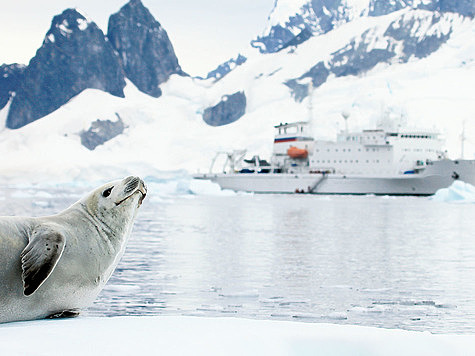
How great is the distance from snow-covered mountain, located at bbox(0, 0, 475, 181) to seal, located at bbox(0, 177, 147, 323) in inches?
2224

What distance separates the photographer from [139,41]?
131m

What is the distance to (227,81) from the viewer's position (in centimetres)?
10906

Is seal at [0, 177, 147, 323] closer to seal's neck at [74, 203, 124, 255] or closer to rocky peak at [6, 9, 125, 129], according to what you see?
seal's neck at [74, 203, 124, 255]

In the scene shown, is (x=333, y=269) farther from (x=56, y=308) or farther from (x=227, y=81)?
(x=227, y=81)

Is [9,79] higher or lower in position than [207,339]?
higher

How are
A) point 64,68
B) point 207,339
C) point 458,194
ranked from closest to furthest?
point 207,339
point 458,194
point 64,68

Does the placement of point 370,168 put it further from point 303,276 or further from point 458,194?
point 303,276

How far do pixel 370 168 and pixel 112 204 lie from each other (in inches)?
1619

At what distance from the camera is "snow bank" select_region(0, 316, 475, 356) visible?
276cm

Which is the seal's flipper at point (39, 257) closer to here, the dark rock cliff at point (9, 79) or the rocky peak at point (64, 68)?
the rocky peak at point (64, 68)

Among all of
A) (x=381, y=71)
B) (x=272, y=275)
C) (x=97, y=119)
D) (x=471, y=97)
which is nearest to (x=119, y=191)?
(x=272, y=275)

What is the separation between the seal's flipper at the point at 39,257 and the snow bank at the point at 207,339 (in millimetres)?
217

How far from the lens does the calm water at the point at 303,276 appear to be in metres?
5.87

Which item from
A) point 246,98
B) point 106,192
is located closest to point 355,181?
point 106,192
